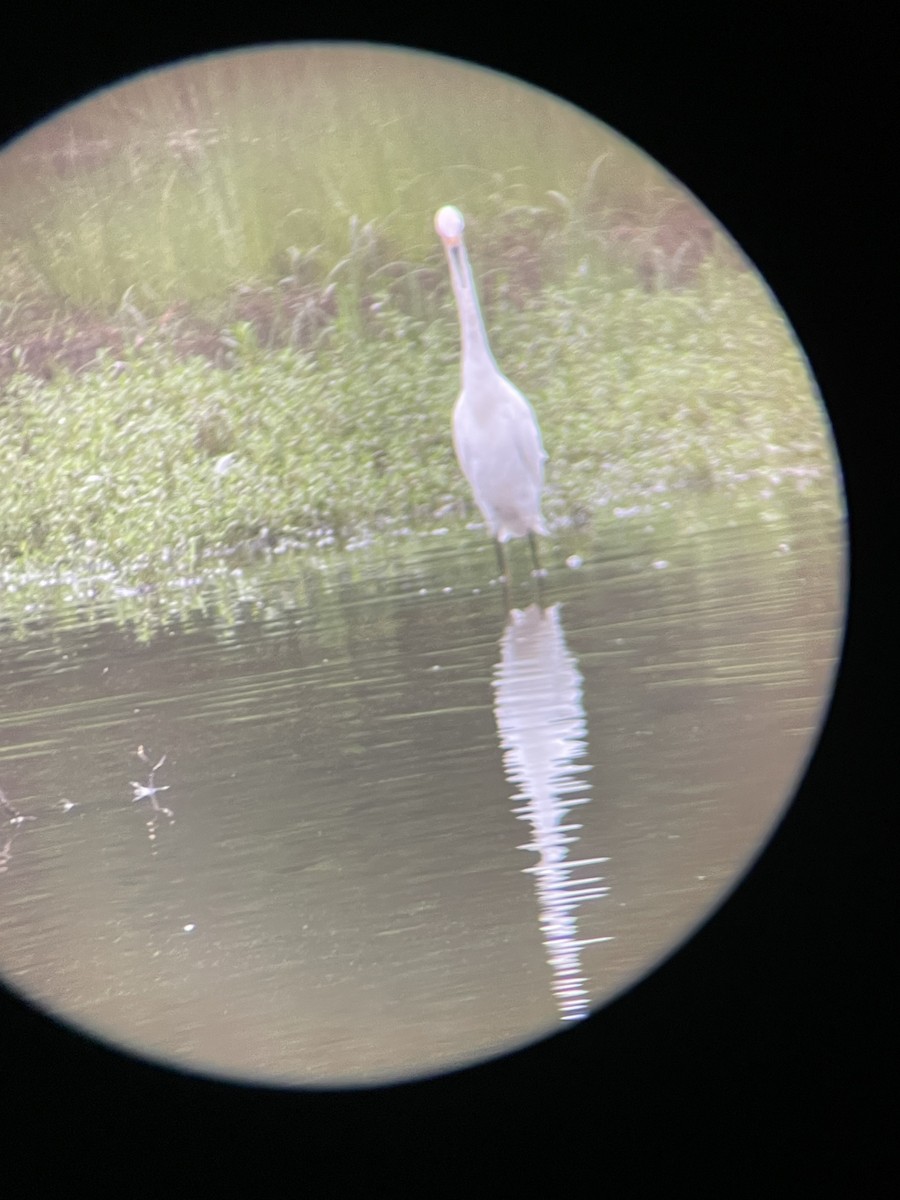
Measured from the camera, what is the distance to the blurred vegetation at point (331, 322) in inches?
89.8

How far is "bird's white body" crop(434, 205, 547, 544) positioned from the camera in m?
2.59

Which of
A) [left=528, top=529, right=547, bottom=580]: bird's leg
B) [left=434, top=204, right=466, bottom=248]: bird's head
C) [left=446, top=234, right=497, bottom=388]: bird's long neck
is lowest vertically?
[left=528, top=529, right=547, bottom=580]: bird's leg

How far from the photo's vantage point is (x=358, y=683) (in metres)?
2.10

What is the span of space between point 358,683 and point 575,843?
0.51 metres

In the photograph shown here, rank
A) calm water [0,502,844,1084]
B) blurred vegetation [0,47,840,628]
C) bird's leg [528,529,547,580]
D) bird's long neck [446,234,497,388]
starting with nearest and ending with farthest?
calm water [0,502,844,1084], blurred vegetation [0,47,840,628], bird's leg [528,529,547,580], bird's long neck [446,234,497,388]

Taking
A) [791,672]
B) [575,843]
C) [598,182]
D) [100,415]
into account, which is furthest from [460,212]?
[575,843]

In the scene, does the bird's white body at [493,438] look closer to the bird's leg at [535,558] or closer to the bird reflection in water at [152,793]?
the bird's leg at [535,558]

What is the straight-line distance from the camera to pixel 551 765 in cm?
187

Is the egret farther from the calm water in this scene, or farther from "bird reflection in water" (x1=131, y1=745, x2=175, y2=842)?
"bird reflection in water" (x1=131, y1=745, x2=175, y2=842)

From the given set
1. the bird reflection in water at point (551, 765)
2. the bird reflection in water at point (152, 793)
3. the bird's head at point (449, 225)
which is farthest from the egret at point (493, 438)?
the bird reflection in water at point (152, 793)

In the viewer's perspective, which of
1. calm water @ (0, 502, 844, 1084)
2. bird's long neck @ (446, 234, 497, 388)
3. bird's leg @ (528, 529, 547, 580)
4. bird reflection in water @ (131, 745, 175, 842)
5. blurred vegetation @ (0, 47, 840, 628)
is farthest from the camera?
bird's long neck @ (446, 234, 497, 388)

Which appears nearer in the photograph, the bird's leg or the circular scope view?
the circular scope view

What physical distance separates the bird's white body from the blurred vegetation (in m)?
0.09

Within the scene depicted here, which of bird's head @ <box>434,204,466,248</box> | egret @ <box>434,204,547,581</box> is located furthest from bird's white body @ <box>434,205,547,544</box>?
bird's head @ <box>434,204,466,248</box>
